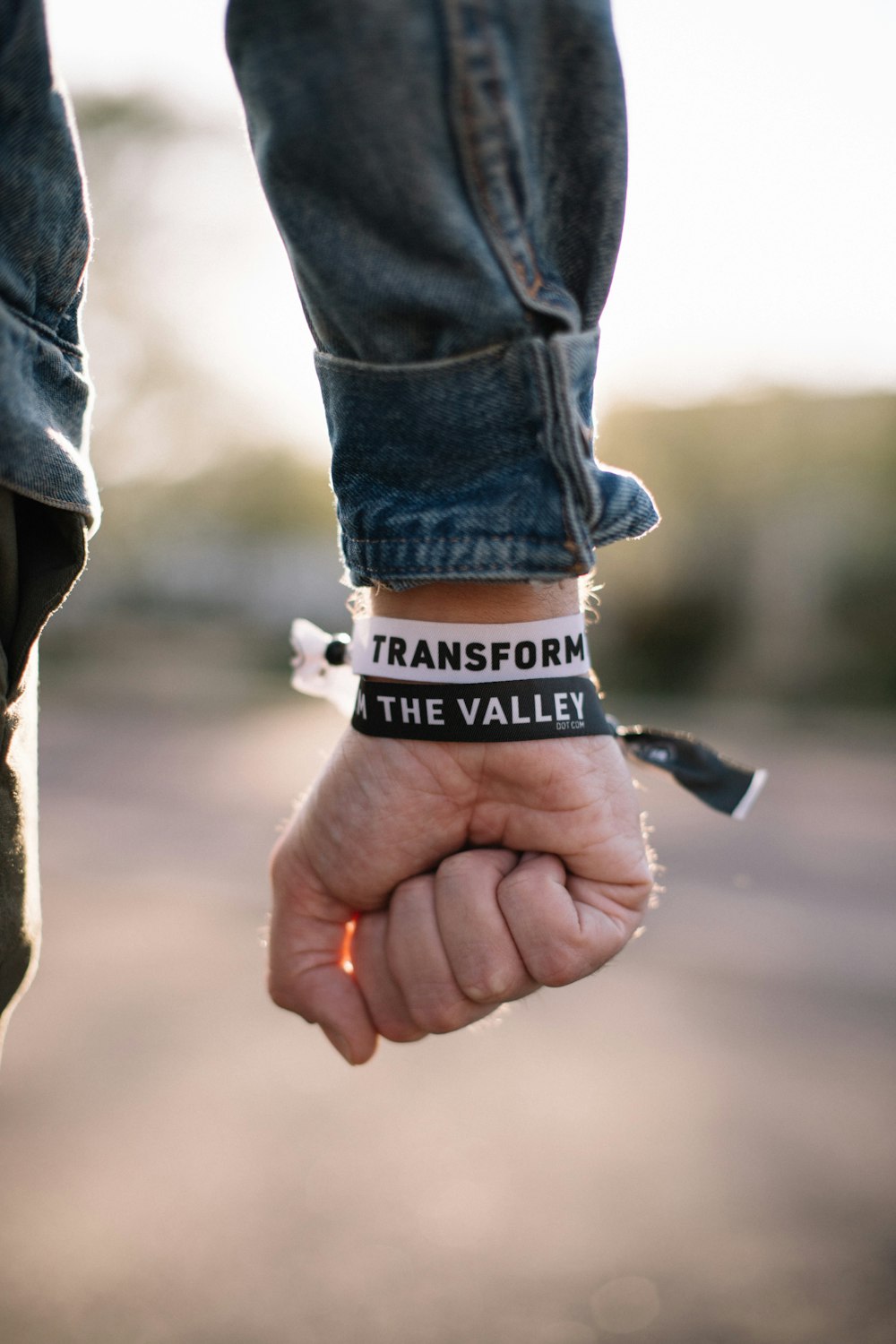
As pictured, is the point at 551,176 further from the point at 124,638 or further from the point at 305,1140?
the point at 124,638

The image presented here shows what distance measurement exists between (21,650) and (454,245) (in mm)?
499

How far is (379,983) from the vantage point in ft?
3.60

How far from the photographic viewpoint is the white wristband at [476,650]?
1.00 metres

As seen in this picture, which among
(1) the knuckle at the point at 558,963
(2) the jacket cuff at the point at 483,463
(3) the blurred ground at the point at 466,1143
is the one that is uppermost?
(2) the jacket cuff at the point at 483,463

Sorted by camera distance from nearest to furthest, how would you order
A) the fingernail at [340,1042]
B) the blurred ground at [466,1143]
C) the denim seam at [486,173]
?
the denim seam at [486,173] → the fingernail at [340,1042] → the blurred ground at [466,1143]

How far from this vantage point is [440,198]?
83 centimetres

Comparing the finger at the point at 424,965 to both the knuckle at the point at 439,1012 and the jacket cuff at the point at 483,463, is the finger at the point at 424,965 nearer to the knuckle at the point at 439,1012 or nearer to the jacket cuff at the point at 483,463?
the knuckle at the point at 439,1012

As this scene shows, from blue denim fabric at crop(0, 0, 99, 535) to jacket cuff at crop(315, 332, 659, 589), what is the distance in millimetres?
232

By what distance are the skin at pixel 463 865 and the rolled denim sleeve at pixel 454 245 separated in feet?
0.36

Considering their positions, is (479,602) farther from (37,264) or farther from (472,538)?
(37,264)

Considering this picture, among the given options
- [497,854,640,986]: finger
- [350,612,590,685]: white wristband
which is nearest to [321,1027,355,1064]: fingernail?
[497,854,640,986]: finger

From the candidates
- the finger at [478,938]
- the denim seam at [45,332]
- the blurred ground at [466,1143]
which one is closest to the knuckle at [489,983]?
the finger at [478,938]

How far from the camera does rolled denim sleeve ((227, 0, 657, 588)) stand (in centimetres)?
81

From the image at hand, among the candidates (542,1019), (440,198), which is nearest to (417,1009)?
(440,198)
